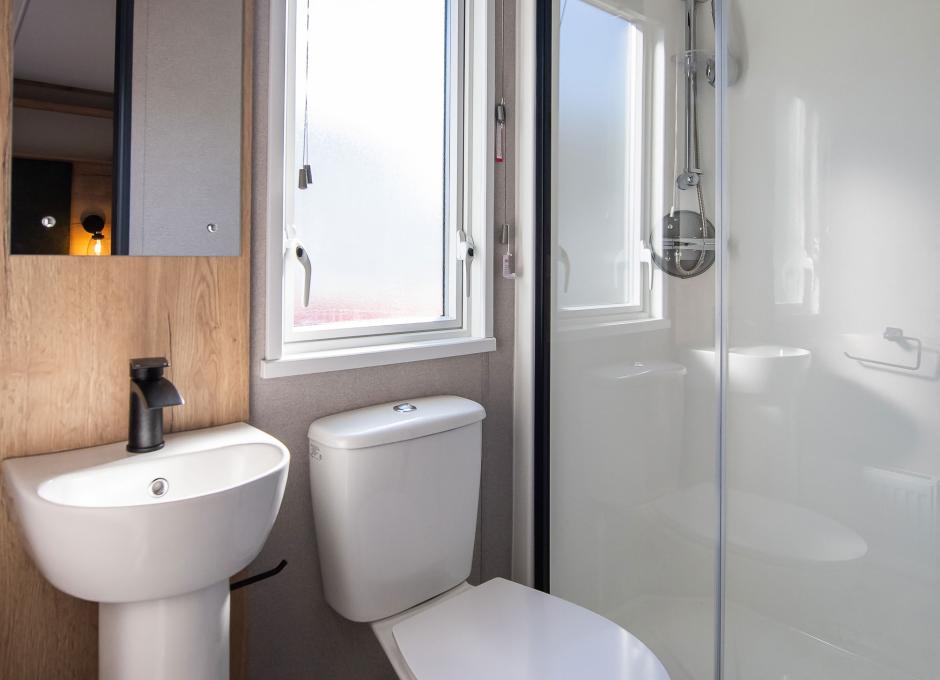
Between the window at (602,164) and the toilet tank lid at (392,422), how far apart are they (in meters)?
0.48

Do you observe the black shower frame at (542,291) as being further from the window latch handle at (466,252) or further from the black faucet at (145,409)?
the black faucet at (145,409)

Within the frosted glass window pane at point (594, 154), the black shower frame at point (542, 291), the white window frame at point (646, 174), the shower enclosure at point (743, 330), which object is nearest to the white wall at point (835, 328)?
the shower enclosure at point (743, 330)

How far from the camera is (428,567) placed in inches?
53.7

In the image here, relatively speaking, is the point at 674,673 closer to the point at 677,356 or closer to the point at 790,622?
the point at 790,622

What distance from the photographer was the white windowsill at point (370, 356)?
4.25ft

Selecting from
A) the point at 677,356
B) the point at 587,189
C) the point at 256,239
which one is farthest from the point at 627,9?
the point at 256,239

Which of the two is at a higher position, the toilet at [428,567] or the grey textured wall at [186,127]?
the grey textured wall at [186,127]

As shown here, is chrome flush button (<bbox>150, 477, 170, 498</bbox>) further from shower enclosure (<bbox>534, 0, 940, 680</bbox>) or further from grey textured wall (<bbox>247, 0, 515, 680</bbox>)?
shower enclosure (<bbox>534, 0, 940, 680</bbox>)

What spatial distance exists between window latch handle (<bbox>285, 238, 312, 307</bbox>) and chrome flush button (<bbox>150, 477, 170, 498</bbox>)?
1.75 ft

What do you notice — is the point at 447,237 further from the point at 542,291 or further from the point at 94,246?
the point at 94,246

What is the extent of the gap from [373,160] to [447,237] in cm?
32

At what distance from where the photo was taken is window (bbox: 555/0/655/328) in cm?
150

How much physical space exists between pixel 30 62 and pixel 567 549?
1662 mm

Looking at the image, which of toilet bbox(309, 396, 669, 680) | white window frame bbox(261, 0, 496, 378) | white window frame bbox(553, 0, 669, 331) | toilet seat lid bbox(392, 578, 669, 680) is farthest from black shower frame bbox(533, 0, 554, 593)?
toilet seat lid bbox(392, 578, 669, 680)
